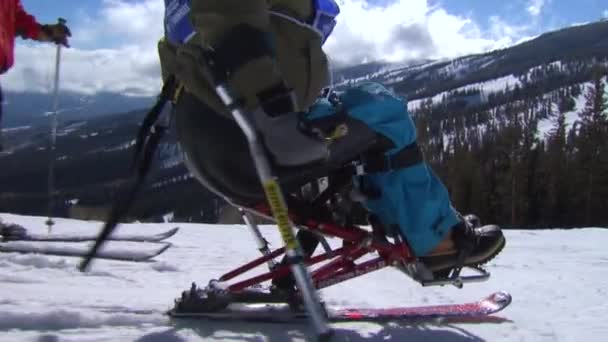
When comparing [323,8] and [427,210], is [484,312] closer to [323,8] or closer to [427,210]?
[427,210]

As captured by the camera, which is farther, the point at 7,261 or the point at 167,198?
the point at 167,198

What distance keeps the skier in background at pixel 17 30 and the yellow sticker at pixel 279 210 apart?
10.7 ft

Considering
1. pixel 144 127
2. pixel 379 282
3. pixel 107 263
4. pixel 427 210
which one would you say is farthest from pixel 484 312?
pixel 107 263

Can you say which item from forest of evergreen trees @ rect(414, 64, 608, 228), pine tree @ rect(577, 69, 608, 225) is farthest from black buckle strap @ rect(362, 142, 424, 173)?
pine tree @ rect(577, 69, 608, 225)

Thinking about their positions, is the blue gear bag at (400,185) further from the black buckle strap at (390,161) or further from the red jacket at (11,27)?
the red jacket at (11,27)

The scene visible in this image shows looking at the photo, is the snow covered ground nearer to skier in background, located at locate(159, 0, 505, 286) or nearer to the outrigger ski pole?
skier in background, located at locate(159, 0, 505, 286)

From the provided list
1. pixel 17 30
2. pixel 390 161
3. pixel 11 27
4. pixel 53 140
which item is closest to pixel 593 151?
pixel 53 140

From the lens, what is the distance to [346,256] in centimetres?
295

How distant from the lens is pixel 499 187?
47094 mm

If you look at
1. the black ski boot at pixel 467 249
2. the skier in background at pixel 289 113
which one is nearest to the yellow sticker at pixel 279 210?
the skier in background at pixel 289 113

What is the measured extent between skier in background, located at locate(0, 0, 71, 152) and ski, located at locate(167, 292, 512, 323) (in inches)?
109

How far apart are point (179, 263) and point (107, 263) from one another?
0.56m

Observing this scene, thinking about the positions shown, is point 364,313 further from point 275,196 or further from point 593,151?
point 593,151

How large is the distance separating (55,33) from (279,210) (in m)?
4.13
